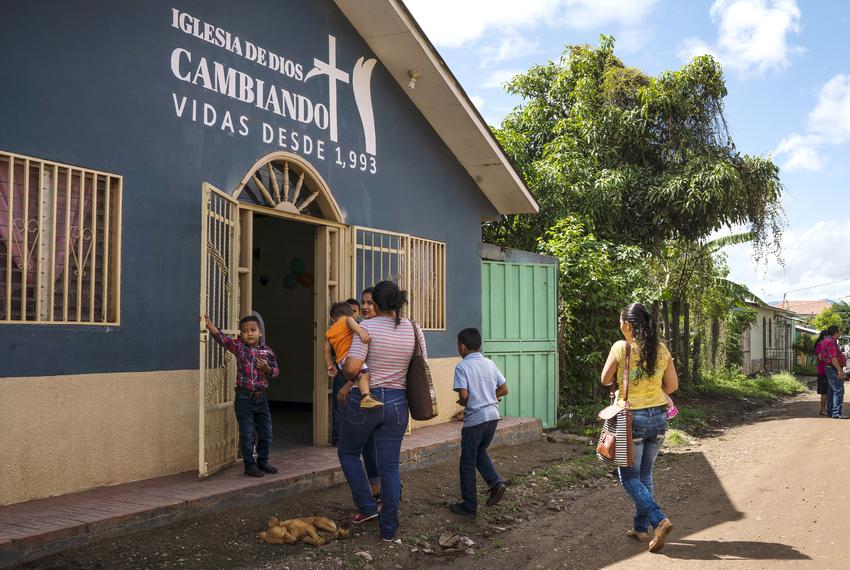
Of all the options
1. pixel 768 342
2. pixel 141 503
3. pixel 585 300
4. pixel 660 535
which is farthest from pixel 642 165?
pixel 768 342

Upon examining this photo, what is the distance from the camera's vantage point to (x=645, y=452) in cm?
559

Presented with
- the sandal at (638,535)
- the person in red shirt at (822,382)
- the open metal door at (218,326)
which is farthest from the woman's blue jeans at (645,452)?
the person in red shirt at (822,382)

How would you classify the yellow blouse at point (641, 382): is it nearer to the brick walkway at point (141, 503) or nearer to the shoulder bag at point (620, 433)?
the shoulder bag at point (620, 433)

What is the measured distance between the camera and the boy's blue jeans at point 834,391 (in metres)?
14.4

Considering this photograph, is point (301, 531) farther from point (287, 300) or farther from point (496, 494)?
point (287, 300)

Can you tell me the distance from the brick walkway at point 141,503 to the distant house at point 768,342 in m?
23.7

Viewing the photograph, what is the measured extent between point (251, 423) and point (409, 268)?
3.74 meters

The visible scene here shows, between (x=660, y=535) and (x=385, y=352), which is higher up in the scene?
(x=385, y=352)

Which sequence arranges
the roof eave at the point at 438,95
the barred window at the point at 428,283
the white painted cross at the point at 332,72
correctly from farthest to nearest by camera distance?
the barred window at the point at 428,283, the roof eave at the point at 438,95, the white painted cross at the point at 332,72

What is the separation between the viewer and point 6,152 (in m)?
5.43

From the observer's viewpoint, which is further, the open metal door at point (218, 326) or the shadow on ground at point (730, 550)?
the open metal door at point (218, 326)

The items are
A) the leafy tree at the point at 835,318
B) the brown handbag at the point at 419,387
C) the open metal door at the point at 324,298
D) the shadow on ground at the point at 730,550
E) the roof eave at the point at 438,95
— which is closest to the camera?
the shadow on ground at the point at 730,550

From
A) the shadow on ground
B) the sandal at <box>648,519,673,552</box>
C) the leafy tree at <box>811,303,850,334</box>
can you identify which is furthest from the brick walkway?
the leafy tree at <box>811,303,850,334</box>

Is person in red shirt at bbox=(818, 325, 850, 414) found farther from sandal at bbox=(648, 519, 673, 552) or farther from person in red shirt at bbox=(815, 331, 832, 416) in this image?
sandal at bbox=(648, 519, 673, 552)
